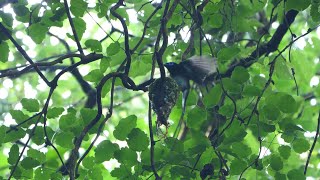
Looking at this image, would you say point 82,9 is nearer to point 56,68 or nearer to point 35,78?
point 35,78

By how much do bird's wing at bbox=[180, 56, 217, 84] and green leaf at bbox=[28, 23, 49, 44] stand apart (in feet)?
2.15

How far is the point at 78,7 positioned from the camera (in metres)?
2.68

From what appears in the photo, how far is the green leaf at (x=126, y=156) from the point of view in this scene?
233 cm

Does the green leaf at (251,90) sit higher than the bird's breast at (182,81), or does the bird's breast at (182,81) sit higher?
the bird's breast at (182,81)

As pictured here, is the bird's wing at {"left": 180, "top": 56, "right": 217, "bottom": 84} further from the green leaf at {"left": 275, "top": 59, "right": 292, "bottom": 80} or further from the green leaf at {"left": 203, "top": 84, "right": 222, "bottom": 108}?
the green leaf at {"left": 275, "top": 59, "right": 292, "bottom": 80}

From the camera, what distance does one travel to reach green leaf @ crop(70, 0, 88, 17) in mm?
2666

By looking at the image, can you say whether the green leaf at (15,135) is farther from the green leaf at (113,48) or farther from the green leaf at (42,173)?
the green leaf at (113,48)

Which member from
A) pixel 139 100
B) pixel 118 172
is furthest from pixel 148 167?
pixel 139 100

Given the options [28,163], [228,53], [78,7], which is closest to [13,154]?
[28,163]

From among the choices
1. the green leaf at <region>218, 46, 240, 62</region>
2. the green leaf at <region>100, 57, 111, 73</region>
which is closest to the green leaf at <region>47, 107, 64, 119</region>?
the green leaf at <region>100, 57, 111, 73</region>

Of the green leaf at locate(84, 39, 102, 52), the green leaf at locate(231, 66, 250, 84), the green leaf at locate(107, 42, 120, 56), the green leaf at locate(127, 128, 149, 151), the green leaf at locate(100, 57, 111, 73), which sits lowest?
the green leaf at locate(127, 128, 149, 151)

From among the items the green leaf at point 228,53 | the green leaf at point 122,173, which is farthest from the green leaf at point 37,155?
the green leaf at point 228,53

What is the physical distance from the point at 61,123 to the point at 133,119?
293 mm

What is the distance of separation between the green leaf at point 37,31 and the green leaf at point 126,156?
690mm
